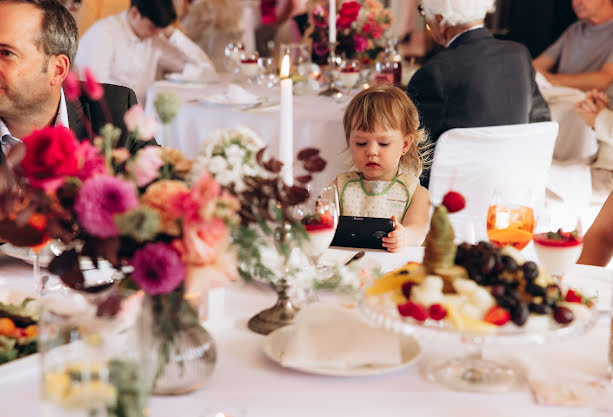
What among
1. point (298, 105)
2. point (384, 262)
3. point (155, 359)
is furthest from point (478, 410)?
point (298, 105)

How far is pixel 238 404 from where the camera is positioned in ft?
3.66

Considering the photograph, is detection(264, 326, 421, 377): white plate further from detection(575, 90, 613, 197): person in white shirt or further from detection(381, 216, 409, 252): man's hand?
detection(575, 90, 613, 197): person in white shirt

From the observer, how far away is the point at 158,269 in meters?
0.98

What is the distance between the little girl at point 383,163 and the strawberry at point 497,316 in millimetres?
1240

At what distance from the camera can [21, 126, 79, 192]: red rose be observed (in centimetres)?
100

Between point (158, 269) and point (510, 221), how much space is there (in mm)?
876

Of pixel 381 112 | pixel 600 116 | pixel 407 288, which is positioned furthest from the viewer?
pixel 600 116

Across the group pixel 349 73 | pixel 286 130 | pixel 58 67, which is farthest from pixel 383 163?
pixel 349 73

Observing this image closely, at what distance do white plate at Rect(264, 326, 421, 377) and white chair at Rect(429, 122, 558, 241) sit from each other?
1.68m

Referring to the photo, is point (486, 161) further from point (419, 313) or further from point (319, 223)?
point (419, 313)

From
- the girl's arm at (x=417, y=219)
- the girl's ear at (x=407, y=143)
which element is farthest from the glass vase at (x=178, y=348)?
the girl's ear at (x=407, y=143)

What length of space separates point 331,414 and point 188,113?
2.83 metres

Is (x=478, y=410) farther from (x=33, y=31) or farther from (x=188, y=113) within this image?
(x=188, y=113)

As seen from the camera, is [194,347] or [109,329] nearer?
[109,329]
